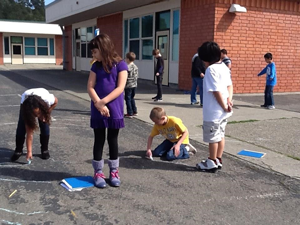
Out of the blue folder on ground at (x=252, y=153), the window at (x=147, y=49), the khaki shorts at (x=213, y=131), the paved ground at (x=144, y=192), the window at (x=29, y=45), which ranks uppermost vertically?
the window at (x=29, y=45)

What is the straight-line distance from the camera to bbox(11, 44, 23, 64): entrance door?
122 ft

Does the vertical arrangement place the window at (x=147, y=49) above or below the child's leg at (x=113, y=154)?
above

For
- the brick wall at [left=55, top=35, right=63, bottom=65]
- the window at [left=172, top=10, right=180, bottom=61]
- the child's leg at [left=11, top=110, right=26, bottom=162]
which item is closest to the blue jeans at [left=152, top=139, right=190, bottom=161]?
the child's leg at [left=11, top=110, right=26, bottom=162]

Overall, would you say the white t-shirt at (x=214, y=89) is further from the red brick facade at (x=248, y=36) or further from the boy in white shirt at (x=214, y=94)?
the red brick facade at (x=248, y=36)

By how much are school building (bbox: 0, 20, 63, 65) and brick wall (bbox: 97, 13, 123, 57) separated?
19599 mm

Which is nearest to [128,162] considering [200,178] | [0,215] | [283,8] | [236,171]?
[200,178]

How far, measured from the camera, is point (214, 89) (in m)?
4.17

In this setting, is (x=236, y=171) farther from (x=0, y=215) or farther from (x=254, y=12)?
(x=254, y=12)

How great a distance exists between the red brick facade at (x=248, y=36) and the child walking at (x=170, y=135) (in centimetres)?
736

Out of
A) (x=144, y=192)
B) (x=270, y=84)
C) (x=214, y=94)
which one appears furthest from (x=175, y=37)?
(x=144, y=192)

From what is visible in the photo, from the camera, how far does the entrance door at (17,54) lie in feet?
122

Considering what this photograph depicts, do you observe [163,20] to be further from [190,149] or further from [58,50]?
[58,50]

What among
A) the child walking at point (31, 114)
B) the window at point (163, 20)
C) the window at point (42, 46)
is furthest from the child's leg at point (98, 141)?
the window at point (42, 46)

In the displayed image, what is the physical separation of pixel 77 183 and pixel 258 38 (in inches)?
407
